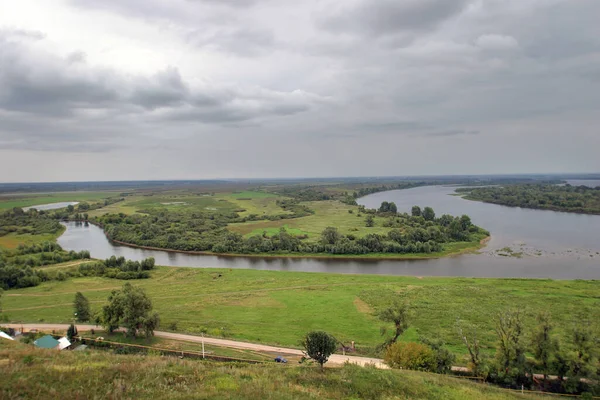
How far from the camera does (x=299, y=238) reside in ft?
232

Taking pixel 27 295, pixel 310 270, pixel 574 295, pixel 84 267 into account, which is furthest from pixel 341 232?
pixel 27 295

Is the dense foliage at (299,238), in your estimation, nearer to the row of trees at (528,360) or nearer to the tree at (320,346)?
the row of trees at (528,360)

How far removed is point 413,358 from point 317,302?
16.6 metres

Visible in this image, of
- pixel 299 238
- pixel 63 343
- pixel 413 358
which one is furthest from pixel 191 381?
pixel 299 238

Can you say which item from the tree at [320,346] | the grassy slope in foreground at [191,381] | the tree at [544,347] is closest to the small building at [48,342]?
the grassy slope in foreground at [191,381]

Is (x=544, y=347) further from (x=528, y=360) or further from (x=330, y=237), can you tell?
(x=330, y=237)

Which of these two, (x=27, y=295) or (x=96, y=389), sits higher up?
(x=96, y=389)

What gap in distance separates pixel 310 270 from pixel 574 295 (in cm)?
3285

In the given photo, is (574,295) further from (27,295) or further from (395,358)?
(27,295)

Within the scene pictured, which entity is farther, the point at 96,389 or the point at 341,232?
the point at 341,232

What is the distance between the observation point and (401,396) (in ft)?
47.7

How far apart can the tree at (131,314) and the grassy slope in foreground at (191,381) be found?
7668mm

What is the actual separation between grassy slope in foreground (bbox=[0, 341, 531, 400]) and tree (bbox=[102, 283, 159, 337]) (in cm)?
767

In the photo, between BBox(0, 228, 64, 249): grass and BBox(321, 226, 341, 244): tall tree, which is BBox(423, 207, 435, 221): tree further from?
BBox(0, 228, 64, 249): grass
